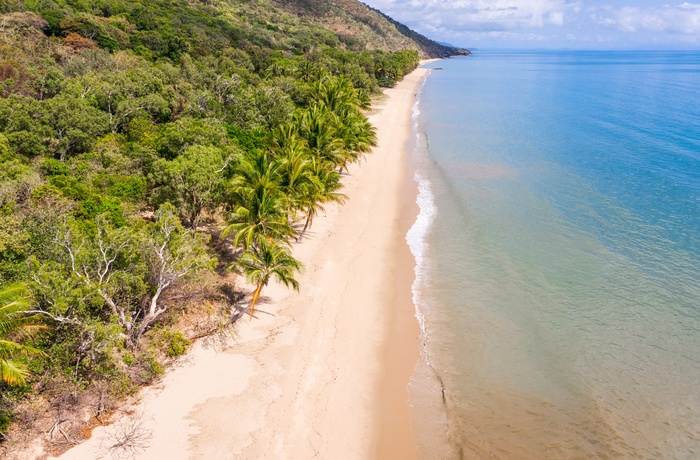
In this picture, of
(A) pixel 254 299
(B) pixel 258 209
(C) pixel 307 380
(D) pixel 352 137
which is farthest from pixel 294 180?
(D) pixel 352 137

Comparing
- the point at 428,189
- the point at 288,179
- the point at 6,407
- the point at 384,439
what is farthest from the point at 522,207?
the point at 6,407

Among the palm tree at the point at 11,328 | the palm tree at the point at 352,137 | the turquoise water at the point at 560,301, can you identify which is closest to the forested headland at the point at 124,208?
the palm tree at the point at 11,328

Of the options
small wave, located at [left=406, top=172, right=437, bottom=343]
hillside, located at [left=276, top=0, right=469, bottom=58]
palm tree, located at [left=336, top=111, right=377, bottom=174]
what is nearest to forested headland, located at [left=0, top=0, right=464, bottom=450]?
palm tree, located at [left=336, top=111, right=377, bottom=174]

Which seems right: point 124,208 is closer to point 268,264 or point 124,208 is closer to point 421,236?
point 268,264

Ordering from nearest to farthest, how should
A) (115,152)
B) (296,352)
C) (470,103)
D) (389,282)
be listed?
(296,352)
(389,282)
(115,152)
(470,103)

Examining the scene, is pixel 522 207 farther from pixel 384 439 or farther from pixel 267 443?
pixel 267 443

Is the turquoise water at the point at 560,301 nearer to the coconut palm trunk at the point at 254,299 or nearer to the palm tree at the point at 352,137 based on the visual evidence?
the palm tree at the point at 352,137
